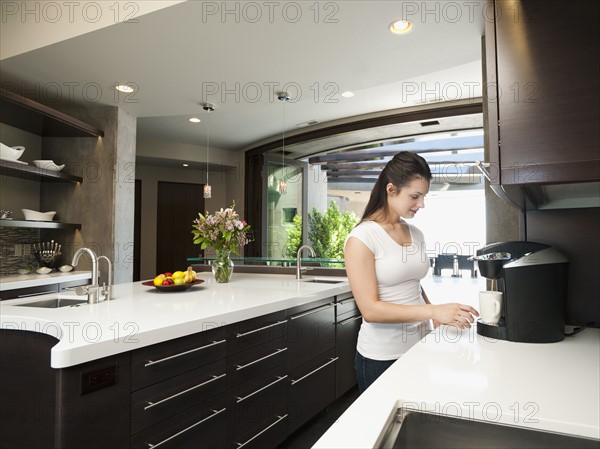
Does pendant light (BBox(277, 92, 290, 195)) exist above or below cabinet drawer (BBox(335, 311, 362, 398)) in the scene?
above

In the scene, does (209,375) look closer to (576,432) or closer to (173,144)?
(576,432)

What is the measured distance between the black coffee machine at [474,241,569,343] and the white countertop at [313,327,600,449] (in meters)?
0.04

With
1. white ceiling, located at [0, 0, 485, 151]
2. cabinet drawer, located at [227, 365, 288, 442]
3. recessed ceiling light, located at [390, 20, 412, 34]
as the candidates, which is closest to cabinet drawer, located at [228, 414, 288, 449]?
cabinet drawer, located at [227, 365, 288, 442]

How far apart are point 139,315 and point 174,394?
1.20 ft

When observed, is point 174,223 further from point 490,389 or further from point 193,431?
point 490,389

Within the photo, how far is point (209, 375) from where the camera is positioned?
177cm

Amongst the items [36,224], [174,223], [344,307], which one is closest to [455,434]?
[344,307]

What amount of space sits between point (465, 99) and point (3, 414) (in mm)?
4897

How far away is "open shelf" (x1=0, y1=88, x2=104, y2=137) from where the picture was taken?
3.32 meters

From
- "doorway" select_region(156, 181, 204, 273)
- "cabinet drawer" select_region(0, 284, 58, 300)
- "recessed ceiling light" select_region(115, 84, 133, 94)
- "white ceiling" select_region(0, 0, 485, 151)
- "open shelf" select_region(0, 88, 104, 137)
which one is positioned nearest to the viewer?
"white ceiling" select_region(0, 0, 485, 151)

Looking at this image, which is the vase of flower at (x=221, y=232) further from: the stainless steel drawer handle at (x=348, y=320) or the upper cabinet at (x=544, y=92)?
the upper cabinet at (x=544, y=92)

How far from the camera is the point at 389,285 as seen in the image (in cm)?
161

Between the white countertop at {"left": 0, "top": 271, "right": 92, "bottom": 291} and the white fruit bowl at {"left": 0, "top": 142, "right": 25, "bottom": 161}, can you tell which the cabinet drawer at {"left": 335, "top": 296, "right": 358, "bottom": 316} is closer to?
the white countertop at {"left": 0, "top": 271, "right": 92, "bottom": 291}

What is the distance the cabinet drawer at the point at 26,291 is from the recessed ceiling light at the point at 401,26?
10.5 feet
